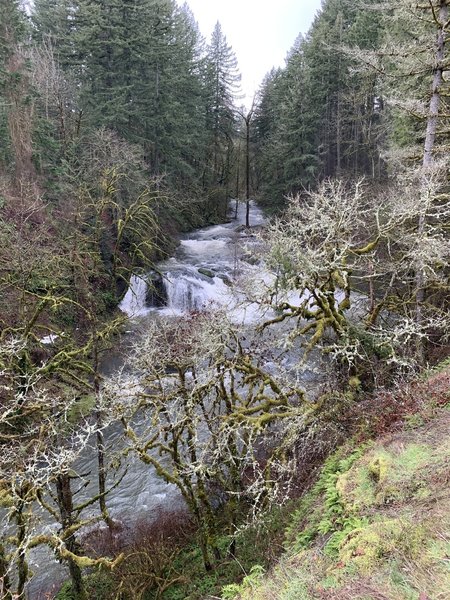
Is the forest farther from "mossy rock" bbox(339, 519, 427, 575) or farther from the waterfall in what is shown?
the waterfall

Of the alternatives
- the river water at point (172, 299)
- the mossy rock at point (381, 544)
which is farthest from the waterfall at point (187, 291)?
the mossy rock at point (381, 544)

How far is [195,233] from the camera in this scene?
31375 millimetres

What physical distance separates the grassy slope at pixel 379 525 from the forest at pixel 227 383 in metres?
0.02

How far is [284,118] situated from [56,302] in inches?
1027

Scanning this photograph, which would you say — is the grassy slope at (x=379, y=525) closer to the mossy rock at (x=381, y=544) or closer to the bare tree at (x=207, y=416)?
the mossy rock at (x=381, y=544)

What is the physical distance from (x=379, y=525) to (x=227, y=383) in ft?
32.0

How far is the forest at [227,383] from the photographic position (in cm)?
463

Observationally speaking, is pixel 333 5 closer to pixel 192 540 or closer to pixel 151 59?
pixel 151 59

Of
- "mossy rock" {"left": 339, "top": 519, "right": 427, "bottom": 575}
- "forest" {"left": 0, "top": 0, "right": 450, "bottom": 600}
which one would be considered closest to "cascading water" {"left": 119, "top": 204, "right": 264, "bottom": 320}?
"forest" {"left": 0, "top": 0, "right": 450, "bottom": 600}

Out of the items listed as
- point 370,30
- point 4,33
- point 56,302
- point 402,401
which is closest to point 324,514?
point 402,401

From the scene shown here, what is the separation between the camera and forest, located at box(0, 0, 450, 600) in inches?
182

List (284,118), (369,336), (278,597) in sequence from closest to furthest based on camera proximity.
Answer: (278,597) → (369,336) → (284,118)

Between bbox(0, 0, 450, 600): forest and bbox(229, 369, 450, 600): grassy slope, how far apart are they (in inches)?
0.9

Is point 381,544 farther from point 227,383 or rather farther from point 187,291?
point 187,291
